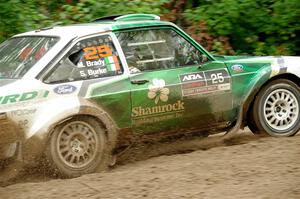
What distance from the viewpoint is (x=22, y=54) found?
21.6 ft

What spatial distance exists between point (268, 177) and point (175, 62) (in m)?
2.02

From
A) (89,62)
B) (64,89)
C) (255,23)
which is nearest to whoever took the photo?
(64,89)

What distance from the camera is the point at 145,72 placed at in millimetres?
6703

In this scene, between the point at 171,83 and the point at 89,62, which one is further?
the point at 171,83

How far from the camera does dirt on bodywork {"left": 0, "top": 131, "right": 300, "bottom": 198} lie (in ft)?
16.8

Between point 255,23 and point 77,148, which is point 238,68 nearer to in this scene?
point 77,148

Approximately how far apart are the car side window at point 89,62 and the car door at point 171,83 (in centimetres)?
18

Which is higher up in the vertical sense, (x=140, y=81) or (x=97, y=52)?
(x=97, y=52)

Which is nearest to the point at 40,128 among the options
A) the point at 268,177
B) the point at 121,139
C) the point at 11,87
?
the point at 11,87

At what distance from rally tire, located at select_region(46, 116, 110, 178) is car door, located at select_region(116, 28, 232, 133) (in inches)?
18.0

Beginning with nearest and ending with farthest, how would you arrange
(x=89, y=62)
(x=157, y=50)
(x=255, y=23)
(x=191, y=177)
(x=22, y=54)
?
(x=191, y=177), (x=89, y=62), (x=22, y=54), (x=157, y=50), (x=255, y=23)

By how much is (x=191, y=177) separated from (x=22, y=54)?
2.35 metres

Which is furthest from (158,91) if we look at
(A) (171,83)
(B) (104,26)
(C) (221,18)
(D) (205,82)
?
(C) (221,18)

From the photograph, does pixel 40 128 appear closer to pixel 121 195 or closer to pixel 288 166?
pixel 121 195
